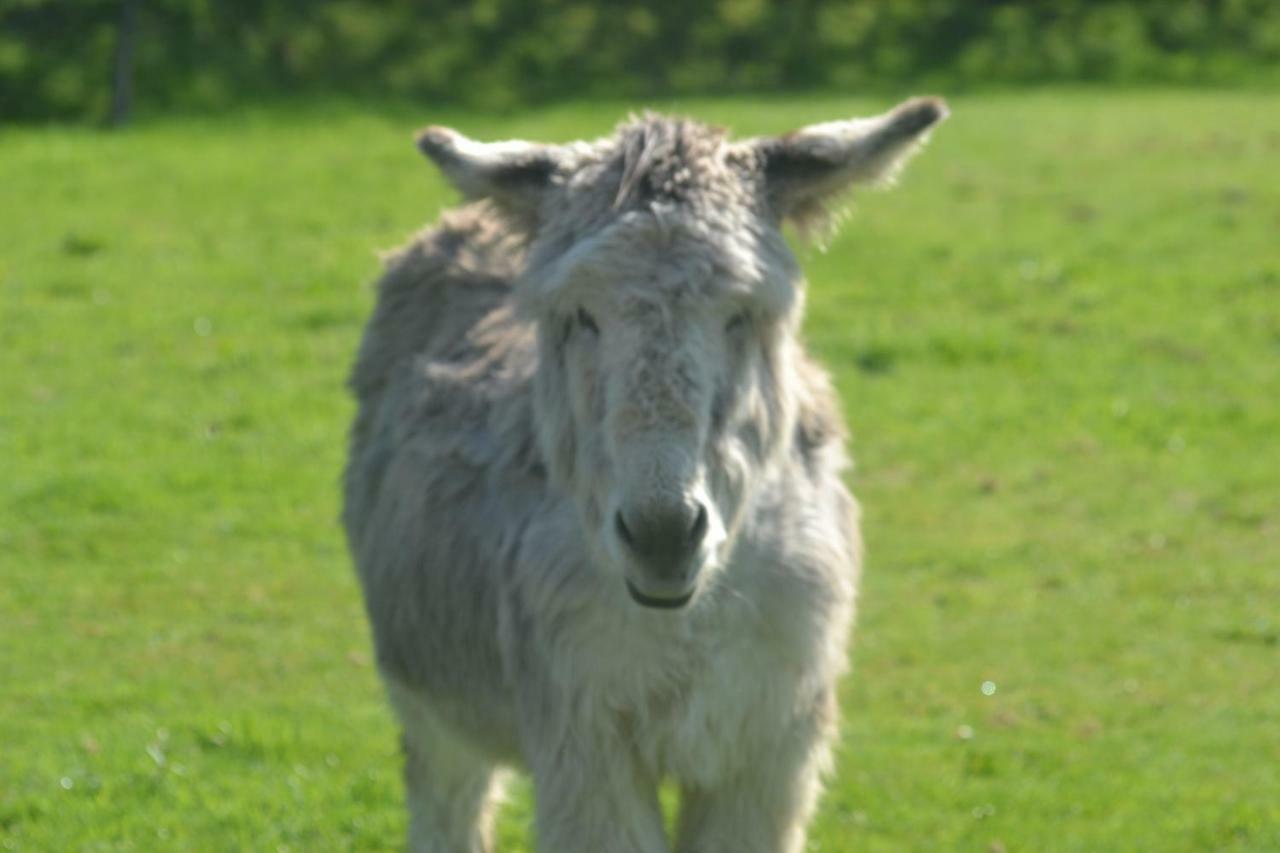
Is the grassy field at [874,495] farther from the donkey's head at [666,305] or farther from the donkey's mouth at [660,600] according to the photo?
the donkey's mouth at [660,600]

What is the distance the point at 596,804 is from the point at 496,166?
144 cm

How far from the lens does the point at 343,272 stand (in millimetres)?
14133

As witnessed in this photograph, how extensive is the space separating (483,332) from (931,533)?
4.59 metres

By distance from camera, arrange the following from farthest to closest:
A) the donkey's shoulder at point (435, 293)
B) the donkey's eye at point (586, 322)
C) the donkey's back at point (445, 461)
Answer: the donkey's shoulder at point (435, 293) → the donkey's back at point (445, 461) → the donkey's eye at point (586, 322)

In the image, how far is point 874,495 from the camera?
1009 centimetres

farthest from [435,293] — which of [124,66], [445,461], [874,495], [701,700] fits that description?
[124,66]

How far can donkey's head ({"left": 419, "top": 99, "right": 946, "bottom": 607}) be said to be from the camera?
3754mm

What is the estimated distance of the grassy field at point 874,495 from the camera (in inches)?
265

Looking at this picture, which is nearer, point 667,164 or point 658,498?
point 658,498

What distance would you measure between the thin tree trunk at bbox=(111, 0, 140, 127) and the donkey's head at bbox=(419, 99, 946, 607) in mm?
16732

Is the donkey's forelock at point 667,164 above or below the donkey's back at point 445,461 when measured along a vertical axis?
above

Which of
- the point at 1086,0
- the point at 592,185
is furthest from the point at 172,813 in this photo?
the point at 1086,0

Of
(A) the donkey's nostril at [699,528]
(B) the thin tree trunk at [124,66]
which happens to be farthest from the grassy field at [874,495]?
(B) the thin tree trunk at [124,66]

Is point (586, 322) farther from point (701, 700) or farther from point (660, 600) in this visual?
point (701, 700)
